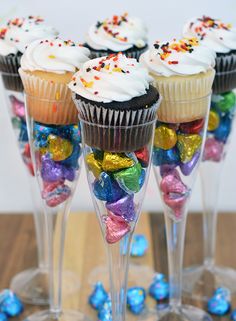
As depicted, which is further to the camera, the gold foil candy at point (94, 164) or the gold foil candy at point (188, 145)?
the gold foil candy at point (188, 145)

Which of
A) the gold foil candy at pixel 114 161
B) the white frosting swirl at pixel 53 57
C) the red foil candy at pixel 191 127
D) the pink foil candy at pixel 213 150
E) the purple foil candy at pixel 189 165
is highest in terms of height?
the white frosting swirl at pixel 53 57

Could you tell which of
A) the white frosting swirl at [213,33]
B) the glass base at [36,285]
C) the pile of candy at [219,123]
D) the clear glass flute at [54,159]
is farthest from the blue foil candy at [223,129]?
the glass base at [36,285]

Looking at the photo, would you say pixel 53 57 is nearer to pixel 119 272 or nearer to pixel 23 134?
pixel 23 134

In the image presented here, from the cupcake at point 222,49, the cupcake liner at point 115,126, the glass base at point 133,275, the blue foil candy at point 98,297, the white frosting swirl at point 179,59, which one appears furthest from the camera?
the glass base at point 133,275

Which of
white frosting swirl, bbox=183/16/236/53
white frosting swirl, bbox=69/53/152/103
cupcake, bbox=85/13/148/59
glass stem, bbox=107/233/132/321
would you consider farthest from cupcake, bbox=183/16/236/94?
glass stem, bbox=107/233/132/321

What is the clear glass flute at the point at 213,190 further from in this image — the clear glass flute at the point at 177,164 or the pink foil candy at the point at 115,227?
the pink foil candy at the point at 115,227
